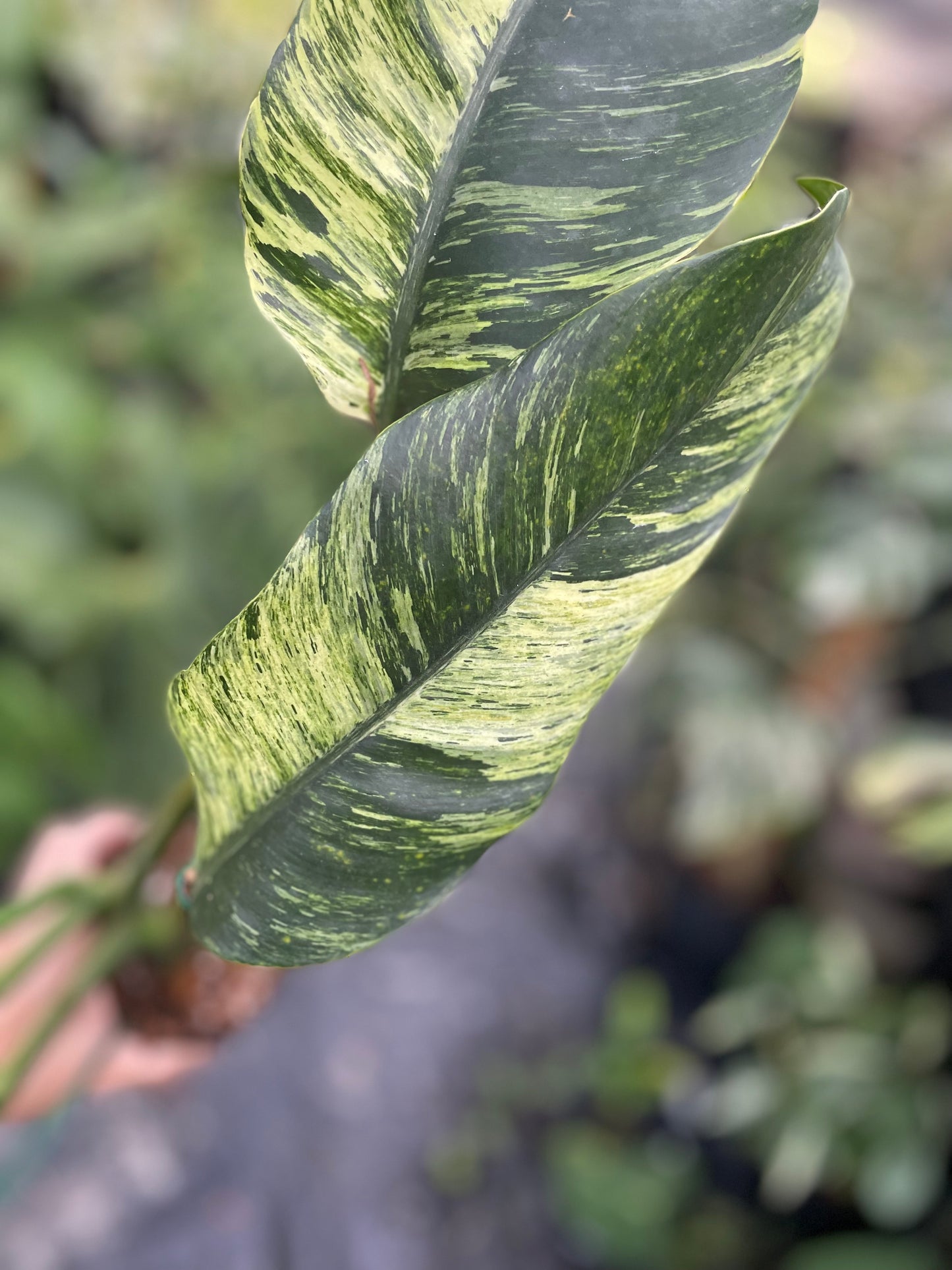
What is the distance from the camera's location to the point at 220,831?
1.21ft

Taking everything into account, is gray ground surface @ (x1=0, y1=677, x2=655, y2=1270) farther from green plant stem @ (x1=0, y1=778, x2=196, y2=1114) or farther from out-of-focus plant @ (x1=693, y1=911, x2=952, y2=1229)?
green plant stem @ (x1=0, y1=778, x2=196, y2=1114)

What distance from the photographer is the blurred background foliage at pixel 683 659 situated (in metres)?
1.26

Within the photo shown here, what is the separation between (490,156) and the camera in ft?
0.93

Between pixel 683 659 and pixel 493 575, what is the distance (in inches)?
55.0

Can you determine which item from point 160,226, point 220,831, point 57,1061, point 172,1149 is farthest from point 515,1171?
point 160,226

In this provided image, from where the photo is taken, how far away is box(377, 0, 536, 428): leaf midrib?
268 millimetres

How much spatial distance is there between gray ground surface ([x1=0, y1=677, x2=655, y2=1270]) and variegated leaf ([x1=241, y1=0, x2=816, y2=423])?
107 cm

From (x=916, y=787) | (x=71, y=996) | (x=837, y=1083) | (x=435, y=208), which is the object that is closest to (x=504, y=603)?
(x=435, y=208)

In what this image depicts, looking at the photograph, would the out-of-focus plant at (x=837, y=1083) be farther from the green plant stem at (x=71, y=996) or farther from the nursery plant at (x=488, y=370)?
the nursery plant at (x=488, y=370)

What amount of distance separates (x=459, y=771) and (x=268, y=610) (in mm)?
78

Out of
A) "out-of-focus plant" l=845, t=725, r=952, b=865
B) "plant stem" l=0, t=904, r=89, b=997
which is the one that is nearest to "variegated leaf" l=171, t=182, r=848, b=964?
"plant stem" l=0, t=904, r=89, b=997

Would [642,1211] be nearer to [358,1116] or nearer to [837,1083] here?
[837,1083]

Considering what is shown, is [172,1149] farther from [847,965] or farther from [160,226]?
[160,226]

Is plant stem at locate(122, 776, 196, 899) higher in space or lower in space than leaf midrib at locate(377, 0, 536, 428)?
lower
